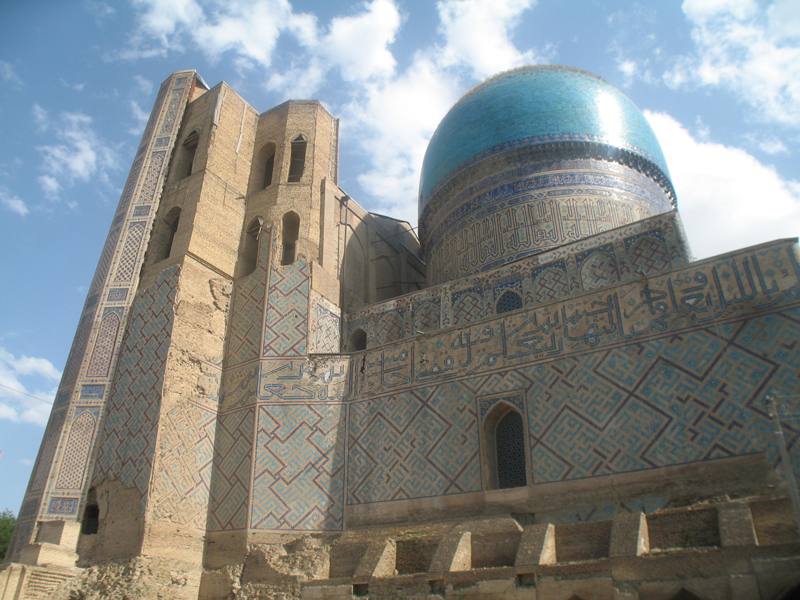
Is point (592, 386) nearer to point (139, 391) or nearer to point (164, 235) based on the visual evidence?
point (139, 391)

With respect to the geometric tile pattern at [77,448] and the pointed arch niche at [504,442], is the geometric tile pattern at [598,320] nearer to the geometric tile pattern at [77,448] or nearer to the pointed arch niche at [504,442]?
the pointed arch niche at [504,442]

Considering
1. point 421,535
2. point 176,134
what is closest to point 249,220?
point 176,134

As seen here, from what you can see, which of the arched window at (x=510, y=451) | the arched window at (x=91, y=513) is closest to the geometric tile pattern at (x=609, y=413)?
the arched window at (x=510, y=451)

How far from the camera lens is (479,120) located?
10820 millimetres

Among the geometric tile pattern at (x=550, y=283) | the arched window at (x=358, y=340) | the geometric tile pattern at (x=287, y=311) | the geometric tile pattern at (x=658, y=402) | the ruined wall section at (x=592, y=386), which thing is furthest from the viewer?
the arched window at (x=358, y=340)

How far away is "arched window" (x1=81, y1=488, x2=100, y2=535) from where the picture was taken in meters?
7.15

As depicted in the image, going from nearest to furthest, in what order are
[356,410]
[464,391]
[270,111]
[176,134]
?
[464,391] < [356,410] < [176,134] < [270,111]

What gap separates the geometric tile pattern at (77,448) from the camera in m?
7.18

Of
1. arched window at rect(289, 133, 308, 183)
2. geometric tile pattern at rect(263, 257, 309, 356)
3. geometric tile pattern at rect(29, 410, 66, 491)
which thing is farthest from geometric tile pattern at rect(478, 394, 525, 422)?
arched window at rect(289, 133, 308, 183)

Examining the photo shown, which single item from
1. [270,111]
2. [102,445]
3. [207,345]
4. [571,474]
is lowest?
[571,474]

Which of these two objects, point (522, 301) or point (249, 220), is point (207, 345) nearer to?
point (249, 220)

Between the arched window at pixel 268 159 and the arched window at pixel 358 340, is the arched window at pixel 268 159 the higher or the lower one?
the higher one

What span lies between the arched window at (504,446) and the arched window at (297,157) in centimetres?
517

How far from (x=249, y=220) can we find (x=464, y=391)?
14.0 ft
